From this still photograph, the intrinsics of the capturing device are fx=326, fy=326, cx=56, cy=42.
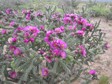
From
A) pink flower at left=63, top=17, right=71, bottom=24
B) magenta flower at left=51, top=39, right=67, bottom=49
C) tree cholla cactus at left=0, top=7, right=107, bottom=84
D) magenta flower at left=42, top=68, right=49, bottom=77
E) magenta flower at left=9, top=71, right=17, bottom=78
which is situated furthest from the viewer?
pink flower at left=63, top=17, right=71, bottom=24

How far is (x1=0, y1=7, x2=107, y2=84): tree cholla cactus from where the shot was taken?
141 inches

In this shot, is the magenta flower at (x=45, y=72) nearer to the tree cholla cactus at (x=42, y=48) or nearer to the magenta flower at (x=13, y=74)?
the tree cholla cactus at (x=42, y=48)

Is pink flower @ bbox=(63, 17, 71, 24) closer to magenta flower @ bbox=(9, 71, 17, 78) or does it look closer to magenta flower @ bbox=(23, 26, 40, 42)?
magenta flower @ bbox=(23, 26, 40, 42)

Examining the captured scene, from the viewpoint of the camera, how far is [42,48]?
392 cm

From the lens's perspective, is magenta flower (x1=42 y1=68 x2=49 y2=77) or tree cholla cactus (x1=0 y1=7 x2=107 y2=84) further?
magenta flower (x1=42 y1=68 x2=49 y2=77)

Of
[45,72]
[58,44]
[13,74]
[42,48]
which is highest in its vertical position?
[58,44]

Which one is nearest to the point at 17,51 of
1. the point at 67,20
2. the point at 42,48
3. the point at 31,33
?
the point at 31,33

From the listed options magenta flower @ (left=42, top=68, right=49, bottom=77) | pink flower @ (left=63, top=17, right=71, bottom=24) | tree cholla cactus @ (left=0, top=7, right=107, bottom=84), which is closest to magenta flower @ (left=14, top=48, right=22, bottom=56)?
tree cholla cactus @ (left=0, top=7, right=107, bottom=84)

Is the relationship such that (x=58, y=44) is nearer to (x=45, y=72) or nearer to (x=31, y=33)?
(x=31, y=33)

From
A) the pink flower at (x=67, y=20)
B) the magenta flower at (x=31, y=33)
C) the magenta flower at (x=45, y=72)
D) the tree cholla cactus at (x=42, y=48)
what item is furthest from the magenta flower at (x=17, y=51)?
the pink flower at (x=67, y=20)

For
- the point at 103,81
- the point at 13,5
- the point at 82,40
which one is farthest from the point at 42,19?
the point at 13,5

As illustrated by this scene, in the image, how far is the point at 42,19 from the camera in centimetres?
436

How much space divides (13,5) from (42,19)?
19.1ft

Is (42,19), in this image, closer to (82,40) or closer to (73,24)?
(73,24)
